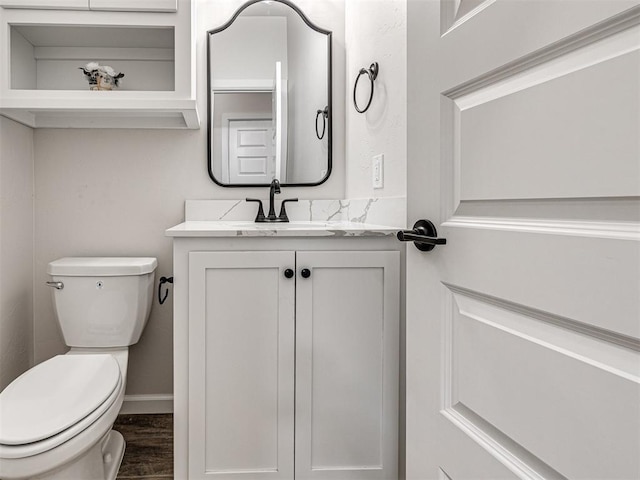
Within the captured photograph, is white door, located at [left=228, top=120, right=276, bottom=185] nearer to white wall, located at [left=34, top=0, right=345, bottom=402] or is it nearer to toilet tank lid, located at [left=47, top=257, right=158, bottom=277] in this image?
white wall, located at [left=34, top=0, right=345, bottom=402]

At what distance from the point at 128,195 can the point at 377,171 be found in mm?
1164

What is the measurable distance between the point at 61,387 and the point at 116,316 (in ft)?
1.49

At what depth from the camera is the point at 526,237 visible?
54 cm

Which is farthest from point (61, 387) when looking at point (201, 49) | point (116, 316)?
point (201, 49)

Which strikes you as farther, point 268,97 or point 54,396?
point 268,97

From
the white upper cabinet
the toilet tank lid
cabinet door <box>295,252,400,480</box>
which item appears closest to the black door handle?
cabinet door <box>295,252,400,480</box>

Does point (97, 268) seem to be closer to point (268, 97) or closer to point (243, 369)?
point (243, 369)

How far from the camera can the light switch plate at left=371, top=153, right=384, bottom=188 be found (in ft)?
5.38

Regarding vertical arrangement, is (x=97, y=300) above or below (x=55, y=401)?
above

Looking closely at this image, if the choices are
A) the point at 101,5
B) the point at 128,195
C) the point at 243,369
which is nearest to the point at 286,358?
the point at 243,369

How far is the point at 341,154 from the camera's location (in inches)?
82.7

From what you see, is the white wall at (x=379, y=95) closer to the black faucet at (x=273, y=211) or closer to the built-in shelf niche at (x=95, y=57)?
the black faucet at (x=273, y=211)

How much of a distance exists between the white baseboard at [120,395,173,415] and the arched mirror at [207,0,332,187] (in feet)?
3.49

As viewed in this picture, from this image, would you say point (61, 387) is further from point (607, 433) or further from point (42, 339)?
point (607, 433)
